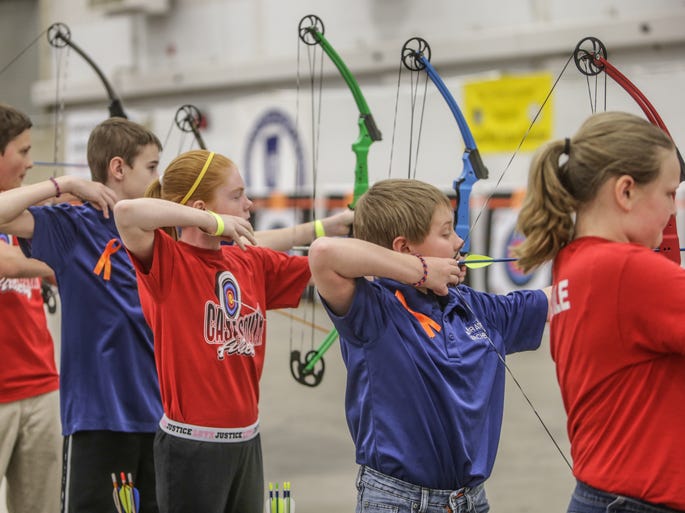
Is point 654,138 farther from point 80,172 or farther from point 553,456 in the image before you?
point 80,172

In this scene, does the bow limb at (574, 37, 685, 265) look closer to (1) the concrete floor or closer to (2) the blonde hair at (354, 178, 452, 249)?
(2) the blonde hair at (354, 178, 452, 249)

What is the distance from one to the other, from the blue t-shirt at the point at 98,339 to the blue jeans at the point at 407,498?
2.77 ft

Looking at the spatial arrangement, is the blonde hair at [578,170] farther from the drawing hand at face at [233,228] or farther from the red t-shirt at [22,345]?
the red t-shirt at [22,345]

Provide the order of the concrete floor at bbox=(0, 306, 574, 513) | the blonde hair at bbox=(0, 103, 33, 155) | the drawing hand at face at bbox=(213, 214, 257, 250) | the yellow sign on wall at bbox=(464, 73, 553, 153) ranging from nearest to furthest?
the drawing hand at face at bbox=(213, 214, 257, 250) → the blonde hair at bbox=(0, 103, 33, 155) → the concrete floor at bbox=(0, 306, 574, 513) → the yellow sign on wall at bbox=(464, 73, 553, 153)

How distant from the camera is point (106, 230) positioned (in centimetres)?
248

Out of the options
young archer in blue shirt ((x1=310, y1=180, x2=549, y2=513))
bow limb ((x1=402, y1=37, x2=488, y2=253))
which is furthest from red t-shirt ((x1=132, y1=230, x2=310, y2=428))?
bow limb ((x1=402, y1=37, x2=488, y2=253))

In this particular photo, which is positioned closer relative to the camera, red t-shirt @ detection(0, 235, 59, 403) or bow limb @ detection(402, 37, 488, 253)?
bow limb @ detection(402, 37, 488, 253)

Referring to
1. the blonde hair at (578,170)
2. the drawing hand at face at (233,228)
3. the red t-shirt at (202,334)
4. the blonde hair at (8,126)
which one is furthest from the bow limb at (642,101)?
the blonde hair at (8,126)

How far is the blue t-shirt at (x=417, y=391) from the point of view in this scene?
174 cm

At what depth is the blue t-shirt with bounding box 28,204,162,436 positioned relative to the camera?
2.42m

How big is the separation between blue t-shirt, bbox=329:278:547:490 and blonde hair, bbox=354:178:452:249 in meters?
0.10

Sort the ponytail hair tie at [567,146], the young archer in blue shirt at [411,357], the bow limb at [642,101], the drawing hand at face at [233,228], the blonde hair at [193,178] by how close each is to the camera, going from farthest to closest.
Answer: the blonde hair at [193,178]
the drawing hand at face at [233,228]
the bow limb at [642,101]
the young archer in blue shirt at [411,357]
the ponytail hair tie at [567,146]

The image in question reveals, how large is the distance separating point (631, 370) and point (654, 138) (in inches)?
13.2

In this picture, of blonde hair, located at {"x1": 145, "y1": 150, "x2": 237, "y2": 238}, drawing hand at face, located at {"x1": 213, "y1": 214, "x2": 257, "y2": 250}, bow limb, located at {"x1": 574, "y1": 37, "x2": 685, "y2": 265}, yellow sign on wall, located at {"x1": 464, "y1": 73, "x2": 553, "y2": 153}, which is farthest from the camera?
yellow sign on wall, located at {"x1": 464, "y1": 73, "x2": 553, "y2": 153}
